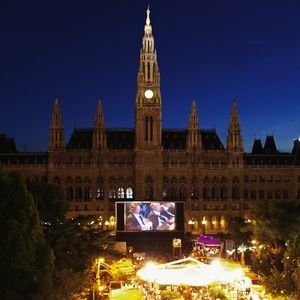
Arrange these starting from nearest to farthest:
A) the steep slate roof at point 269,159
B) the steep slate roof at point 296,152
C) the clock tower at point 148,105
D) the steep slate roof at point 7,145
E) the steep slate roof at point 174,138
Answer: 1. the clock tower at point 148,105
2. the steep slate roof at point 174,138
3. the steep slate roof at point 269,159
4. the steep slate roof at point 7,145
5. the steep slate roof at point 296,152

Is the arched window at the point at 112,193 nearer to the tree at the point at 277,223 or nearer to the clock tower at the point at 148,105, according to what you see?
the clock tower at the point at 148,105

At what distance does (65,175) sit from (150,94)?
1874 centimetres

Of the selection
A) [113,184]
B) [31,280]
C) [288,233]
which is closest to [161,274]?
[31,280]

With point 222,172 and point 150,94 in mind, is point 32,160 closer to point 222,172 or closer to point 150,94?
Result: point 150,94

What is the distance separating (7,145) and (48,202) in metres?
58.0

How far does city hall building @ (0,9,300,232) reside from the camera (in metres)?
100

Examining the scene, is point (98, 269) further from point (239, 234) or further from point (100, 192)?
point (100, 192)

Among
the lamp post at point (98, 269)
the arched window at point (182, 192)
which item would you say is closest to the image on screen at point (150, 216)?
the arched window at point (182, 192)

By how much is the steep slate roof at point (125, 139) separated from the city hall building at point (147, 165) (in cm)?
16

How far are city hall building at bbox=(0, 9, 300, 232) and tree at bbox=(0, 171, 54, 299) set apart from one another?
233 ft

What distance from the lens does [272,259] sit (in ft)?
171

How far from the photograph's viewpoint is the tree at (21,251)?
86.9 ft

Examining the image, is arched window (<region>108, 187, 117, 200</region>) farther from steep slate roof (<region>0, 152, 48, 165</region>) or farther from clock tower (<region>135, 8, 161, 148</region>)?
steep slate roof (<region>0, 152, 48, 165</region>)

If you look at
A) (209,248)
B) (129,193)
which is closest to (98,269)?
(209,248)
